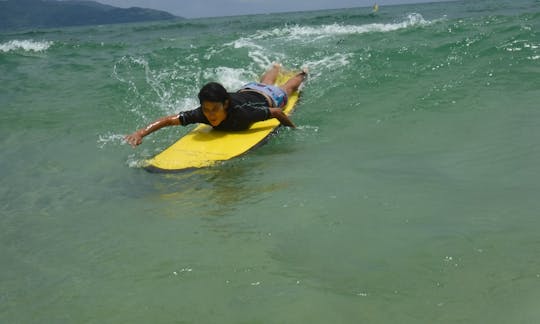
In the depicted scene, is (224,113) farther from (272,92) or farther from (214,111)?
(272,92)

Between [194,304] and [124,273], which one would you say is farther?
[124,273]

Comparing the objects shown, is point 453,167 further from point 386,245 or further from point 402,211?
point 386,245

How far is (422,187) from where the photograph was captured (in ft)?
11.2

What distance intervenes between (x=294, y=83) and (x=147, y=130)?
2858mm

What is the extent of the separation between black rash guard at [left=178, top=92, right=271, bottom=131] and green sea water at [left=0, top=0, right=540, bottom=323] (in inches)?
13.2

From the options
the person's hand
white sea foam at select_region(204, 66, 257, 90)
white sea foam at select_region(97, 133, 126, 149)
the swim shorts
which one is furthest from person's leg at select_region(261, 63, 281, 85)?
the person's hand

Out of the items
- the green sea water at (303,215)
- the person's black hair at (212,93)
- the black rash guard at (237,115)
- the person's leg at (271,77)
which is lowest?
the green sea water at (303,215)

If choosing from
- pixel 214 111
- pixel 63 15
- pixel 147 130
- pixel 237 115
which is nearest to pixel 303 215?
pixel 214 111

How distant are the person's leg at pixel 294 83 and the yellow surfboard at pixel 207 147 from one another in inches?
58.6

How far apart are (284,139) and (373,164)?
1455 millimetres

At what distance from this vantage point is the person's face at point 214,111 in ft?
16.4

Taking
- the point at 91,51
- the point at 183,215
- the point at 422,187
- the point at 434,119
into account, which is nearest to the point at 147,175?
the point at 183,215

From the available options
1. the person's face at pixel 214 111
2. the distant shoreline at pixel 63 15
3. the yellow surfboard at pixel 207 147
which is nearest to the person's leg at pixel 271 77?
the yellow surfboard at pixel 207 147

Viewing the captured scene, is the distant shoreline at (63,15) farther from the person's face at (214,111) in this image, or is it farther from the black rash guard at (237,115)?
the person's face at (214,111)
